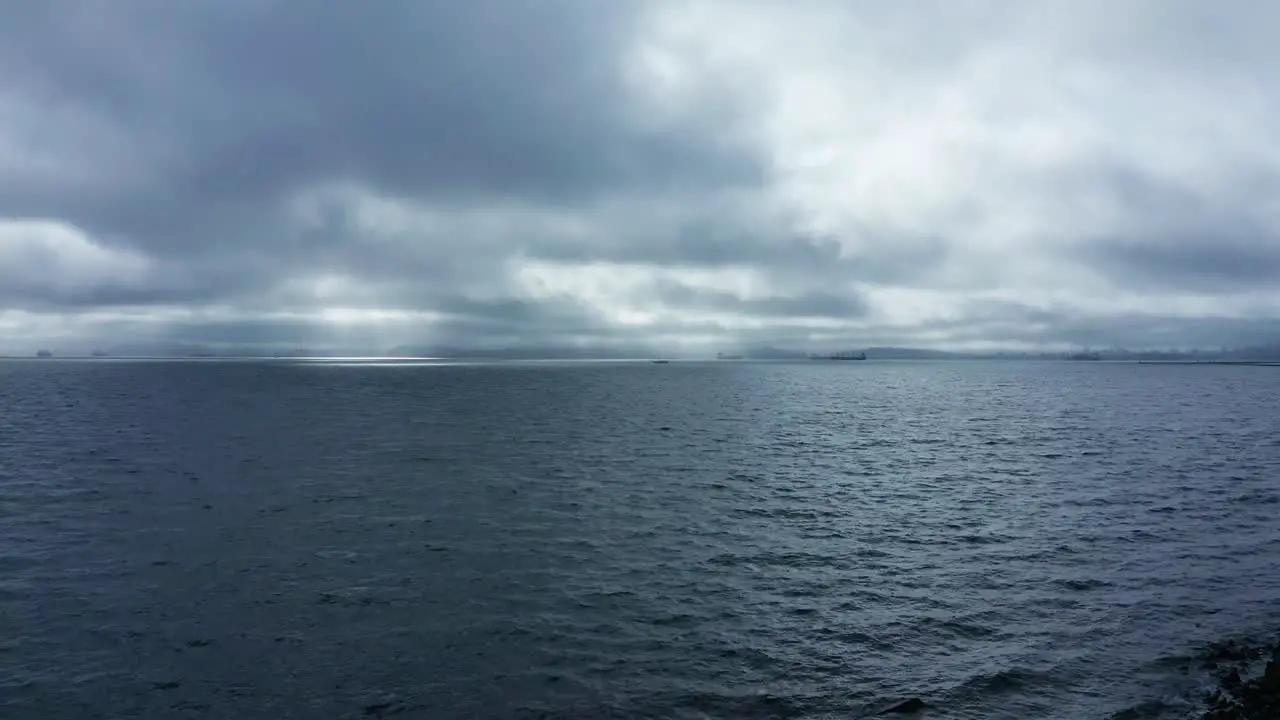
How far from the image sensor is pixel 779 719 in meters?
19.2

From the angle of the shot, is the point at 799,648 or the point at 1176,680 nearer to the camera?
the point at 1176,680

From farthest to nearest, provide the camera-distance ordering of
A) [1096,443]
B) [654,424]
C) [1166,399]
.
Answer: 1. [1166,399]
2. [654,424]
3. [1096,443]

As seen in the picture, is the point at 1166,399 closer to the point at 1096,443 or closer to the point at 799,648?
the point at 1096,443

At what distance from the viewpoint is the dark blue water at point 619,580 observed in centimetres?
2105

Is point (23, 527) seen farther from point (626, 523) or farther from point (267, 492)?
point (626, 523)

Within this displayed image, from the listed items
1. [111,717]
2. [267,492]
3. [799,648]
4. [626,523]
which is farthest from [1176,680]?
[267,492]

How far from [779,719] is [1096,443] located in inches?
2869

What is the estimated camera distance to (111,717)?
19.4m

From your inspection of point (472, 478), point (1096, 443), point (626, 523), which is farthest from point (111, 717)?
point (1096, 443)

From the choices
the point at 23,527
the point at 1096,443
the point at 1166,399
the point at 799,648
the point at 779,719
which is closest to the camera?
the point at 779,719

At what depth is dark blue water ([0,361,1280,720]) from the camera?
21047 mm

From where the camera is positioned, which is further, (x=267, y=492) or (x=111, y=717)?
(x=267, y=492)

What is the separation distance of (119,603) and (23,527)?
55.6 ft

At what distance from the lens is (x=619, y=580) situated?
30.3 m
